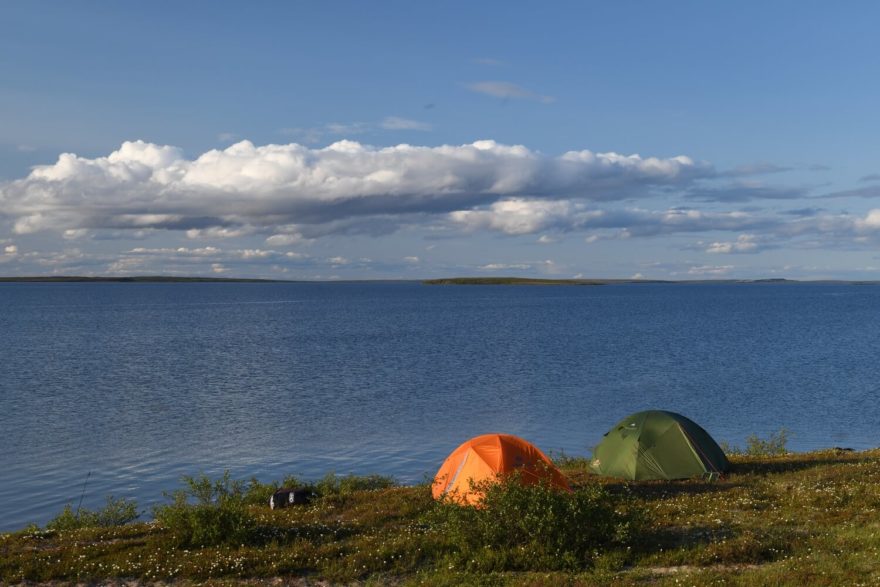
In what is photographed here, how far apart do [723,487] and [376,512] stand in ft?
33.9

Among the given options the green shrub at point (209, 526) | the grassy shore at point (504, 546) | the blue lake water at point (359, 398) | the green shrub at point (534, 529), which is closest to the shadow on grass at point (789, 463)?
the grassy shore at point (504, 546)

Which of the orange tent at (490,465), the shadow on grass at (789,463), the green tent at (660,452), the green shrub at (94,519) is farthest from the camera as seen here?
the shadow on grass at (789,463)

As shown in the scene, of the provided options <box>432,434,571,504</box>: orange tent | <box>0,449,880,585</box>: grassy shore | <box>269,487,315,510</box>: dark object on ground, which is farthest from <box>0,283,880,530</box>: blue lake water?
<box>0,449,880,585</box>: grassy shore

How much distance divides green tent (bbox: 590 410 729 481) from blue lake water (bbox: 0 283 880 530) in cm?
948

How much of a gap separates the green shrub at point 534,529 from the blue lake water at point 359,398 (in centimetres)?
1494

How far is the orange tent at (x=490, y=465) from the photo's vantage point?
20844 millimetres

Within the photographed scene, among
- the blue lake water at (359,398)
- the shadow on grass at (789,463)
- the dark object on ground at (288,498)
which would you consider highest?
the dark object on ground at (288,498)

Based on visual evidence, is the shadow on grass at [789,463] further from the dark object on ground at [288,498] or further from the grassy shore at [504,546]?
the dark object on ground at [288,498]

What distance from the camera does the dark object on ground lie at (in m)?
21.8

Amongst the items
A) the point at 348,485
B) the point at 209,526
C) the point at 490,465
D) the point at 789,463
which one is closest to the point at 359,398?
the point at 348,485

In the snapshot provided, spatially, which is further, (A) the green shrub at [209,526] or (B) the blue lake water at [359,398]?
(B) the blue lake water at [359,398]

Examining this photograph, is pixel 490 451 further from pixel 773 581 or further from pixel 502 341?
pixel 502 341

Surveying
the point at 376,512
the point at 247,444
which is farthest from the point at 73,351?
the point at 376,512

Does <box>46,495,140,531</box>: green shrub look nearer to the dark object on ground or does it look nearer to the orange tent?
the dark object on ground
